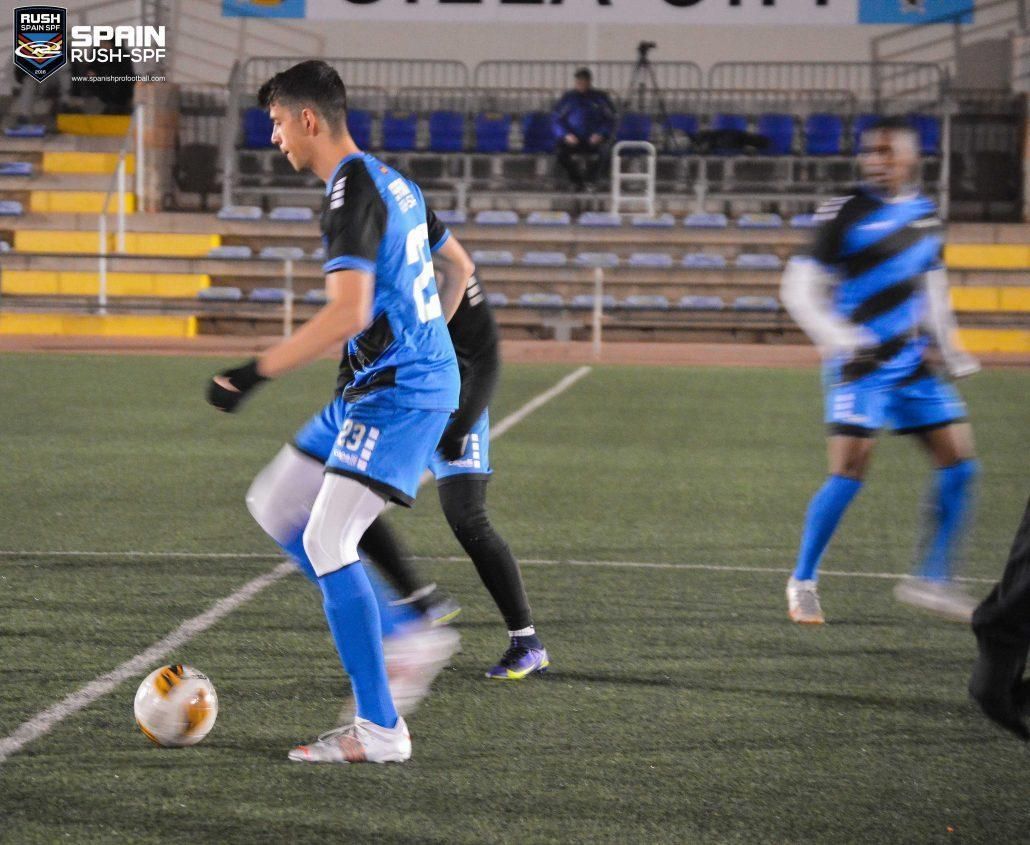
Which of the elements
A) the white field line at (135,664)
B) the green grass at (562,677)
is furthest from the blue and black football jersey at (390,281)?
the white field line at (135,664)

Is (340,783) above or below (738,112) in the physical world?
below

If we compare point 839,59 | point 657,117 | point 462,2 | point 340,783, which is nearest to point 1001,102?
point 839,59

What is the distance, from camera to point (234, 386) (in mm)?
3713

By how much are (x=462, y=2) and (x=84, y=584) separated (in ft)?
71.8

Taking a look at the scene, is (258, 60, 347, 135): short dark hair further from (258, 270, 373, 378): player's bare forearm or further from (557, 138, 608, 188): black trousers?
(557, 138, 608, 188): black trousers

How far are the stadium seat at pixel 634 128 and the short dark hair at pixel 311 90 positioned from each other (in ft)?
68.4

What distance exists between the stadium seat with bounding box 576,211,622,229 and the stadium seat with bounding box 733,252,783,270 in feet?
6.31

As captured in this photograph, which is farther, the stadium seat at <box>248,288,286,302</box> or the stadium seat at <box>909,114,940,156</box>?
the stadium seat at <box>909,114,940,156</box>

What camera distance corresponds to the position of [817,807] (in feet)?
12.3

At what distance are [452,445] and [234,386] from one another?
133cm

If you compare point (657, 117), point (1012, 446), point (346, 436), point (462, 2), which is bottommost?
point (1012, 446)

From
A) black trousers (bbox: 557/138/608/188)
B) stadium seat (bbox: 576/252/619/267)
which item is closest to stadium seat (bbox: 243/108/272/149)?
black trousers (bbox: 557/138/608/188)

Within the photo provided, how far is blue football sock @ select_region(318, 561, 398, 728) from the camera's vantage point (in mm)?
3945

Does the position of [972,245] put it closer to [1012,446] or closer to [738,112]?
[738,112]
